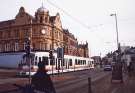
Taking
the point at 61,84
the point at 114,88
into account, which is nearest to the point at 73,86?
the point at 61,84

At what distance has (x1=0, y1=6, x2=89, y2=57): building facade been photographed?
2594 inches

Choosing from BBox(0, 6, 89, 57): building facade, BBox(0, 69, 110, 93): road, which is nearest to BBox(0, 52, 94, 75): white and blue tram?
BBox(0, 69, 110, 93): road

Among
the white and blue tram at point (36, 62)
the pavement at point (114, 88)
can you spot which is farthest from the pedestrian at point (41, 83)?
the white and blue tram at point (36, 62)

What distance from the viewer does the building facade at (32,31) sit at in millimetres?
65875

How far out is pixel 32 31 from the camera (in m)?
66.7

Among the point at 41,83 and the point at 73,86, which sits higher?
the point at 41,83

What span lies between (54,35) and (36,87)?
211ft

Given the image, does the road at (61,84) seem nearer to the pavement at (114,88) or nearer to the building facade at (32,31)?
the pavement at (114,88)

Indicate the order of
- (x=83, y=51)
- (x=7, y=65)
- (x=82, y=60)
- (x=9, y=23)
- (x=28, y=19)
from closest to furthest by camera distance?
(x=7, y=65), (x=82, y=60), (x=28, y=19), (x=9, y=23), (x=83, y=51)

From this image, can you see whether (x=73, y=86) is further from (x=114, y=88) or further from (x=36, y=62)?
→ (x=36, y=62)

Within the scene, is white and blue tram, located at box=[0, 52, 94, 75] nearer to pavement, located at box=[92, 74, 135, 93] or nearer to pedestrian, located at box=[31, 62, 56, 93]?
pavement, located at box=[92, 74, 135, 93]

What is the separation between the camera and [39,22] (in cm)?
6681

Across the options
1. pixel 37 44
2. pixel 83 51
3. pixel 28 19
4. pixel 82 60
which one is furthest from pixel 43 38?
pixel 83 51

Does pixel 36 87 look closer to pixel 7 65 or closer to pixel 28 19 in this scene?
pixel 7 65
